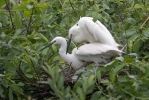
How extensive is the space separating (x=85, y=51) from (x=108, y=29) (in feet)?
2.65

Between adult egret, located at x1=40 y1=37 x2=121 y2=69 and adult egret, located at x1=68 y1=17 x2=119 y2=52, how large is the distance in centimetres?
8

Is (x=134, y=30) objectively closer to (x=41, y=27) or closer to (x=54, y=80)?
(x=41, y=27)

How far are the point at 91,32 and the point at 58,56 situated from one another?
1.37 ft

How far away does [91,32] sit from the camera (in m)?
5.98

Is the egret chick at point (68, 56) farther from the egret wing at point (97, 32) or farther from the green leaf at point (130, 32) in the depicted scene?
the green leaf at point (130, 32)

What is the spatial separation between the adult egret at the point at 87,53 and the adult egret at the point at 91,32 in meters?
0.08

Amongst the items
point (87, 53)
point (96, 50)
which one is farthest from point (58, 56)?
point (96, 50)

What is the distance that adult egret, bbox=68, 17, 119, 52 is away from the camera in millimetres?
5910

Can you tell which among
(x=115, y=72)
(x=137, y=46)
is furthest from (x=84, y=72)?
(x=137, y=46)

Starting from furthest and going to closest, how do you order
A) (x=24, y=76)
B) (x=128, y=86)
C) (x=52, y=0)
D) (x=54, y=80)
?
(x=52, y=0)
(x=24, y=76)
(x=128, y=86)
(x=54, y=80)

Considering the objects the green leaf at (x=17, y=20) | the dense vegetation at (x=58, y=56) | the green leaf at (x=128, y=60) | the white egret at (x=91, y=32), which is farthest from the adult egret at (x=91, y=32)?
the green leaf at (x=128, y=60)

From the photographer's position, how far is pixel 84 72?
4766mm

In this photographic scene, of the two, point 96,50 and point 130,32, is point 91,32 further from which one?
point 130,32

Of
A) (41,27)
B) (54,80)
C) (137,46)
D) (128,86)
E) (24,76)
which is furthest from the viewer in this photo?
(41,27)
